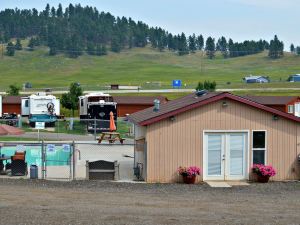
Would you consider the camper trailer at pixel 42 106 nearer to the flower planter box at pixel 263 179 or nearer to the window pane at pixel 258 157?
the window pane at pixel 258 157

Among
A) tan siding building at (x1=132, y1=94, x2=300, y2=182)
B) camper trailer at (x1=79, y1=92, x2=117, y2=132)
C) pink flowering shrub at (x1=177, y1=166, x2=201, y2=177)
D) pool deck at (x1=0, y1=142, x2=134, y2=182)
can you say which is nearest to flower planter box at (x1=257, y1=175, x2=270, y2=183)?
tan siding building at (x1=132, y1=94, x2=300, y2=182)

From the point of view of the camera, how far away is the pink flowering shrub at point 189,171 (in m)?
23.5

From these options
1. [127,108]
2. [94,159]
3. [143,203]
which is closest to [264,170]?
[143,203]

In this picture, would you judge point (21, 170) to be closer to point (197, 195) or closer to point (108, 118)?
point (197, 195)

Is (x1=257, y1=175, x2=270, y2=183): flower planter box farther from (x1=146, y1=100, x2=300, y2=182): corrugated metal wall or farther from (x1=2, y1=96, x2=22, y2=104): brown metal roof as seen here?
(x1=2, y1=96, x2=22, y2=104): brown metal roof

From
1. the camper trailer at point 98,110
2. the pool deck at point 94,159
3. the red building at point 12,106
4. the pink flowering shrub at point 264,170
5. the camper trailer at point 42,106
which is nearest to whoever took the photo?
the pink flowering shrub at point 264,170

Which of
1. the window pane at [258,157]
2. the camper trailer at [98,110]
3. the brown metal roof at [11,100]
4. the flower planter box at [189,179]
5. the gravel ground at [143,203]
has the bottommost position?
the gravel ground at [143,203]

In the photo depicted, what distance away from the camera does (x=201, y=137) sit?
2425 cm

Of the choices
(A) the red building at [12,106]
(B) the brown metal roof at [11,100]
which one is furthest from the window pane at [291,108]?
(A) the red building at [12,106]

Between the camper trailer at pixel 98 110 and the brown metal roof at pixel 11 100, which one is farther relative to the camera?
the brown metal roof at pixel 11 100

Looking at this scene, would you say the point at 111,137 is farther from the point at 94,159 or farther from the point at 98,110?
the point at 94,159

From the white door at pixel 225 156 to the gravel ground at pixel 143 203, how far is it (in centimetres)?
129

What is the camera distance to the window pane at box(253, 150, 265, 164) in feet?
80.6

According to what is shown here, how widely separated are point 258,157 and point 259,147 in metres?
0.38
